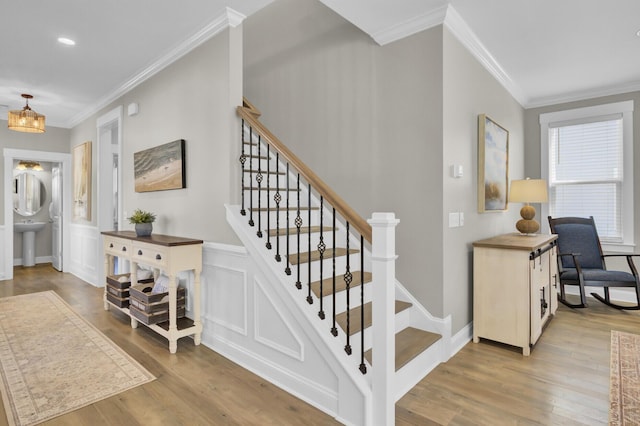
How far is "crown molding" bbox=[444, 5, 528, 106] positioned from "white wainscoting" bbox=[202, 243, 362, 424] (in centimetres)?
235

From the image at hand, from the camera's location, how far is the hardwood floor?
6.41 ft

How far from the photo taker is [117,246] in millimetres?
3516

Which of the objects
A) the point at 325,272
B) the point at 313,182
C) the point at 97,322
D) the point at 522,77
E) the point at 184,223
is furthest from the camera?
the point at 522,77

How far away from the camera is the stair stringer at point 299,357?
1.90 metres

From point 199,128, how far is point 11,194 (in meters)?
4.61

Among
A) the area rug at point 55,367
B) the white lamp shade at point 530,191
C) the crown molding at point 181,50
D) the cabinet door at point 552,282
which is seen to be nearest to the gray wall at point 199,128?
the crown molding at point 181,50

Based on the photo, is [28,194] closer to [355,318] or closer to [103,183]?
[103,183]

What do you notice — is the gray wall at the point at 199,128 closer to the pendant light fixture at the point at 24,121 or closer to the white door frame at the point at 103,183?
the pendant light fixture at the point at 24,121

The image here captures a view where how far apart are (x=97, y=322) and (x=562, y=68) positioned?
220 inches

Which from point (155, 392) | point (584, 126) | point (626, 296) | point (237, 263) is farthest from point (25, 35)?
point (626, 296)

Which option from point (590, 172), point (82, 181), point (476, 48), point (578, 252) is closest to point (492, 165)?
point (476, 48)

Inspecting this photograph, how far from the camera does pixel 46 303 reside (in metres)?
4.16

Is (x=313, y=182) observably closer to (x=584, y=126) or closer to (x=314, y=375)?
(x=314, y=375)

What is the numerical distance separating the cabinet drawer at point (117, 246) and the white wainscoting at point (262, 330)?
2.98 feet
